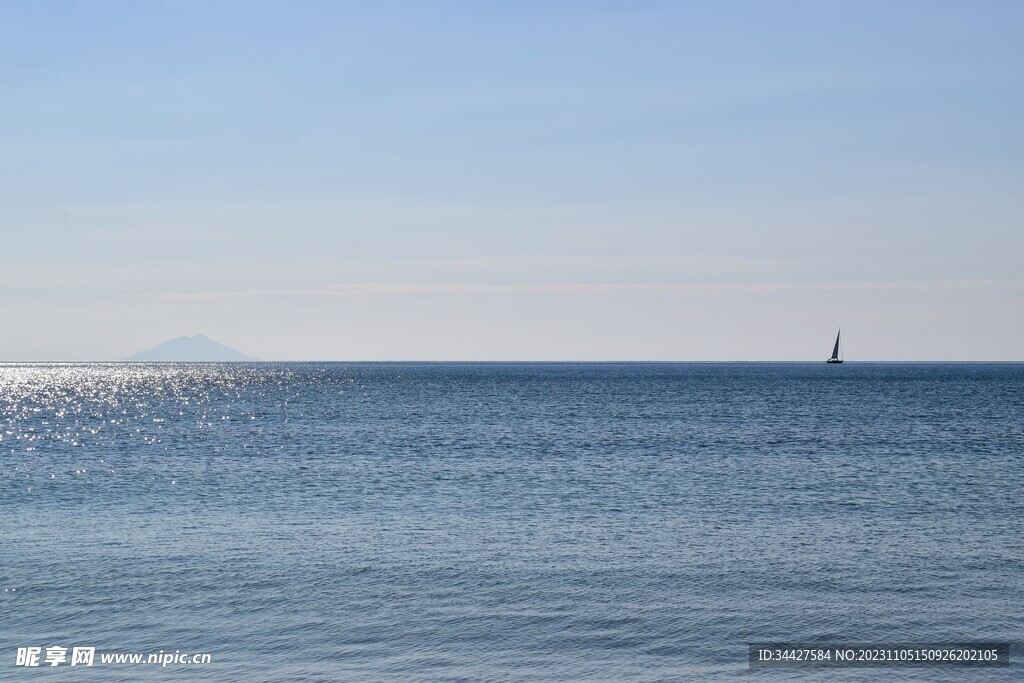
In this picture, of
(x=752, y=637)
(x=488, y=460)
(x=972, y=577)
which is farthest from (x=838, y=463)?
(x=752, y=637)

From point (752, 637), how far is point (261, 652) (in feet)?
39.0

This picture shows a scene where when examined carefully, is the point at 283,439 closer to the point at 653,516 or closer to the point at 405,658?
the point at 653,516

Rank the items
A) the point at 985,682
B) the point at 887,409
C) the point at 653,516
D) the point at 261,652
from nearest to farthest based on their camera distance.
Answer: the point at 985,682 → the point at 261,652 → the point at 653,516 → the point at 887,409

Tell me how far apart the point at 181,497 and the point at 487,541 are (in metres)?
17.4

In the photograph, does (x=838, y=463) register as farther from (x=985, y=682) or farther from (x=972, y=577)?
(x=985, y=682)

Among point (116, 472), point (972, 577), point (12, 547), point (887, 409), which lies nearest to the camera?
point (972, 577)

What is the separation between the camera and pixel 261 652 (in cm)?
2277

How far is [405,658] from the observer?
2236 cm

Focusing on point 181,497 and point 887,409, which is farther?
point 887,409

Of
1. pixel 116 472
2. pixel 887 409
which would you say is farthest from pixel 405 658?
pixel 887 409

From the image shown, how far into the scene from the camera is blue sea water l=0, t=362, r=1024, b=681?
75.9ft

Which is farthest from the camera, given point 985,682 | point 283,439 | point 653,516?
point 283,439

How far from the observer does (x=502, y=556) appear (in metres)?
32.3

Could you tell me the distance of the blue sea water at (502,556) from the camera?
23125 mm
